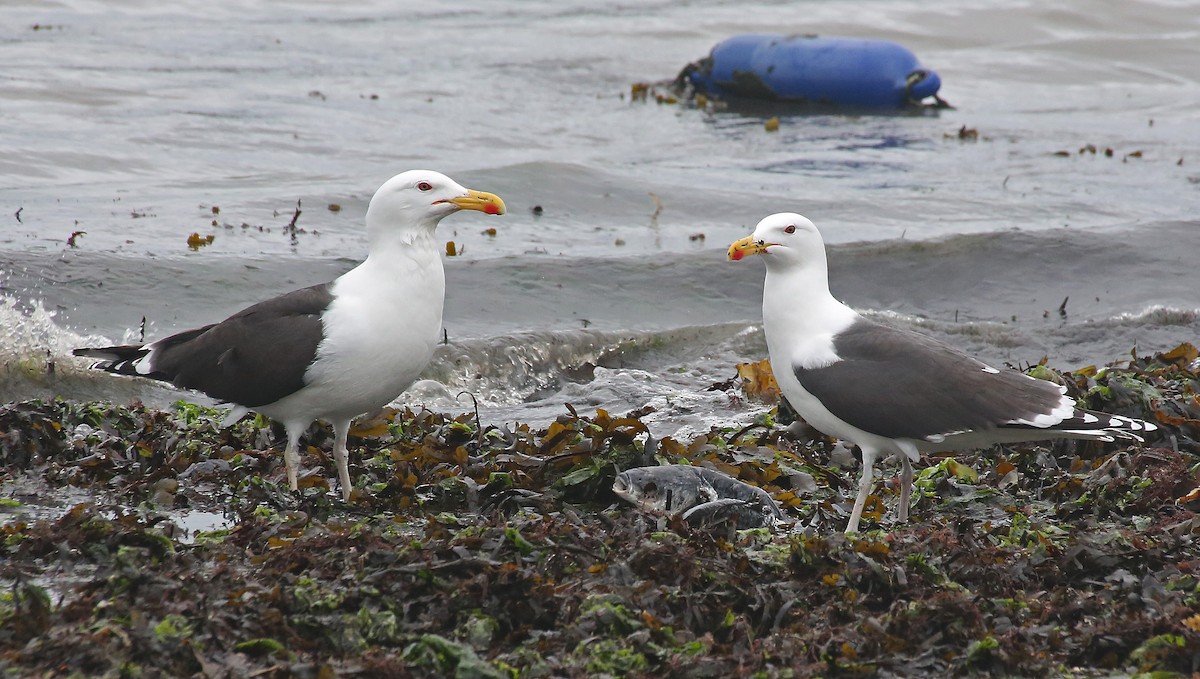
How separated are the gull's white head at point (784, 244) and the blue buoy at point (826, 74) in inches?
561

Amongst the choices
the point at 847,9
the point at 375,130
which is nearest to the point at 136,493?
the point at 375,130

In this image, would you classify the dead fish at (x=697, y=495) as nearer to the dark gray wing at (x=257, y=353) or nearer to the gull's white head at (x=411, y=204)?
the gull's white head at (x=411, y=204)

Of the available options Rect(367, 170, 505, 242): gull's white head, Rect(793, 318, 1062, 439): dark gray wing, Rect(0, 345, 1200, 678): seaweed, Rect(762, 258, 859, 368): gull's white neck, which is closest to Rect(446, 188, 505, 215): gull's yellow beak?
Rect(367, 170, 505, 242): gull's white head

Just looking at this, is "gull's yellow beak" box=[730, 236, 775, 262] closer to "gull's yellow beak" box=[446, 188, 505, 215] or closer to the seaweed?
the seaweed

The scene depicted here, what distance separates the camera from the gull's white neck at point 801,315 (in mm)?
6055

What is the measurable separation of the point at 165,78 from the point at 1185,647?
17875mm

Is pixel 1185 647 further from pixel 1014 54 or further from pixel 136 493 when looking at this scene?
pixel 1014 54

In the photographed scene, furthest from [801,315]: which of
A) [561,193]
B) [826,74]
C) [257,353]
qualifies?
[826,74]

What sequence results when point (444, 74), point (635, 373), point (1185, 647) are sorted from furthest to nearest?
1. point (444, 74)
2. point (635, 373)
3. point (1185, 647)

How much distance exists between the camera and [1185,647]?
4.06 meters

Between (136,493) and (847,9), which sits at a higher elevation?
(847,9)

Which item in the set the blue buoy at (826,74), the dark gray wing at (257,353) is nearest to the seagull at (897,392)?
the dark gray wing at (257,353)

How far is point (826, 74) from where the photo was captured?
65.5ft

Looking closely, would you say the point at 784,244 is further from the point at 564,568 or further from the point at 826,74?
the point at 826,74
